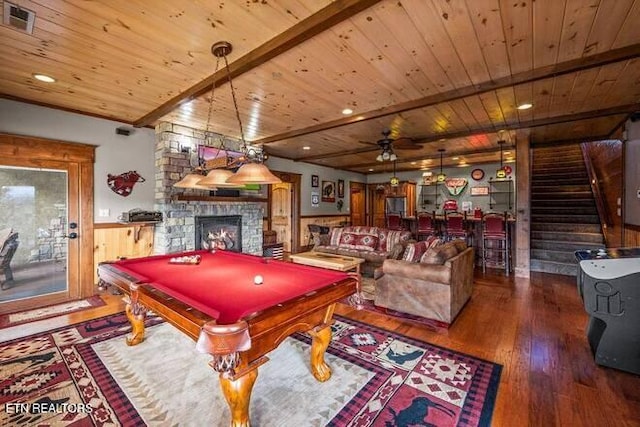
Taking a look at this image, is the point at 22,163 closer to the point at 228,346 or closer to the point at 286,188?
the point at 228,346

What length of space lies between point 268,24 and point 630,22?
2651 millimetres

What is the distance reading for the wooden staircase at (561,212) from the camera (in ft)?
18.1

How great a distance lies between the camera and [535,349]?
2551mm

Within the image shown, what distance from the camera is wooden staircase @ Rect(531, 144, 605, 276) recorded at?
553cm

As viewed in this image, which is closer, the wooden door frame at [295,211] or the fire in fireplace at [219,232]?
the fire in fireplace at [219,232]

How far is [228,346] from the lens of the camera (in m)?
1.24

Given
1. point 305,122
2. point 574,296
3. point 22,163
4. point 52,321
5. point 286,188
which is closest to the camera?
point 52,321

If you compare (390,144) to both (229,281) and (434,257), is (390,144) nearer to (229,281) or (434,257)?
(434,257)

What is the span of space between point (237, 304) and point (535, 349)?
8.89 feet

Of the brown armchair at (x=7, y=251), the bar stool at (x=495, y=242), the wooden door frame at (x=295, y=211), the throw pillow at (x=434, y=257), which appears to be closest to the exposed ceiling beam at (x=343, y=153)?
the wooden door frame at (x=295, y=211)

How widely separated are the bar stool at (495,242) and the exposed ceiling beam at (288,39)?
5023mm

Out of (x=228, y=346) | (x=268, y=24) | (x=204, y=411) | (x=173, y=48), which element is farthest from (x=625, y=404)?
(x=173, y=48)

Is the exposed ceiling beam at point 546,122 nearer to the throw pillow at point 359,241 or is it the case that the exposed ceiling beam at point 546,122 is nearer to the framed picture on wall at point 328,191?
the throw pillow at point 359,241

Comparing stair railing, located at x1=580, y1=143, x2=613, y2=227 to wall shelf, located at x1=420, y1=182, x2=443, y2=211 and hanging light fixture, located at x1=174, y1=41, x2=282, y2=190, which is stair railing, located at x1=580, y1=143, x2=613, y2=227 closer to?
wall shelf, located at x1=420, y1=182, x2=443, y2=211
